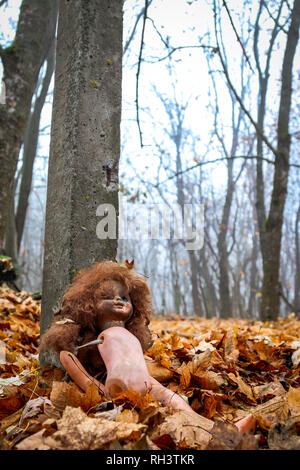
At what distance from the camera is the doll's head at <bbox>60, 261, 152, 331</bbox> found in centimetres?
161

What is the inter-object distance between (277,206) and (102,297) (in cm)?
481

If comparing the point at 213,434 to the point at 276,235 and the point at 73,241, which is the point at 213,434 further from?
the point at 276,235

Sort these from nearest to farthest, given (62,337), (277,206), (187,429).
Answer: (187,429), (62,337), (277,206)

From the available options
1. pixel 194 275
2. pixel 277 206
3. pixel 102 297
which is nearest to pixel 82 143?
pixel 102 297

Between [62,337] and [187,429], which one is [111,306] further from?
[187,429]

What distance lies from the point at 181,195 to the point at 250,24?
7.02 m

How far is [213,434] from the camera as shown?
1.16 metres

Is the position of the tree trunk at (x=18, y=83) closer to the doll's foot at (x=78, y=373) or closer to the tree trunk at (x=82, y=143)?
the tree trunk at (x=82, y=143)

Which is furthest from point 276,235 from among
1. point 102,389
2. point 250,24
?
point 250,24

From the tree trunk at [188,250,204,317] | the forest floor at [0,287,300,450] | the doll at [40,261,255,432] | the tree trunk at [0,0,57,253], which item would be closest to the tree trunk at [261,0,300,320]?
the forest floor at [0,287,300,450]

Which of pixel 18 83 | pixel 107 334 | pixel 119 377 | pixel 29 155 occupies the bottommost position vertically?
pixel 119 377

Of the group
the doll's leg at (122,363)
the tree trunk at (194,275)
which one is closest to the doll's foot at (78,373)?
the doll's leg at (122,363)

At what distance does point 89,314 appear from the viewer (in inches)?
63.6
